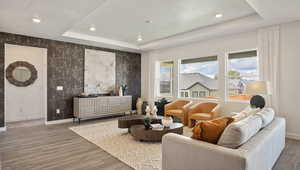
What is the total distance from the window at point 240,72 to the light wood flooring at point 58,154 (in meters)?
1.64

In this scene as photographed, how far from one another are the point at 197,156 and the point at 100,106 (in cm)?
459

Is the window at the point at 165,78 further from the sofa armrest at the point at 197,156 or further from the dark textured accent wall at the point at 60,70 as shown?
the sofa armrest at the point at 197,156

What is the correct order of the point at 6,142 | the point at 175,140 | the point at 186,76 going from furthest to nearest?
the point at 186,76 → the point at 6,142 → the point at 175,140

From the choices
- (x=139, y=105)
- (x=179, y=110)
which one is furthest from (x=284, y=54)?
(x=139, y=105)

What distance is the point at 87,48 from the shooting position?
6082 mm

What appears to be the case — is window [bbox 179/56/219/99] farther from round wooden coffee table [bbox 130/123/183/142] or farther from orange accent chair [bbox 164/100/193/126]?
round wooden coffee table [bbox 130/123/183/142]

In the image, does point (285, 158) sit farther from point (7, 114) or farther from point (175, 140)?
point (7, 114)

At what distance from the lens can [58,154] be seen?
9.87 feet

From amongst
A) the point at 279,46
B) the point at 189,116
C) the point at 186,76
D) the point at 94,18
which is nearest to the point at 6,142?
the point at 94,18

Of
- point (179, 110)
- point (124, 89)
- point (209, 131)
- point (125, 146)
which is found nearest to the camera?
point (209, 131)

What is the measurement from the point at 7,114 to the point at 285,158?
774cm

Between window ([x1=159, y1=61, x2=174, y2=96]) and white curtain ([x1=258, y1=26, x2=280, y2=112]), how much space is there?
10.1 ft

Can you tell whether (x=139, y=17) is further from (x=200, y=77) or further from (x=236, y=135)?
(x=236, y=135)

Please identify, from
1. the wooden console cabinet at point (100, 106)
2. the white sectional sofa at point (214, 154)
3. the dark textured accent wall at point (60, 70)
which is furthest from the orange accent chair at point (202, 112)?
the dark textured accent wall at point (60, 70)
